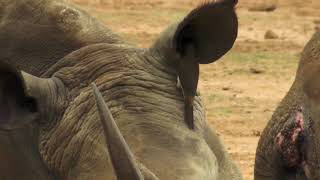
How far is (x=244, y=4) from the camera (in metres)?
24.6

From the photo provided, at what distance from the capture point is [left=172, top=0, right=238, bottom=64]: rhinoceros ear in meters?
5.42

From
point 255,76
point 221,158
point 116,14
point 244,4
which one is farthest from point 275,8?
point 221,158

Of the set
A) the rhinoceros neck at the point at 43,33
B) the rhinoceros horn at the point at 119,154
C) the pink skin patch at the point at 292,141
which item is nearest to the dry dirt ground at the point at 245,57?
the pink skin patch at the point at 292,141

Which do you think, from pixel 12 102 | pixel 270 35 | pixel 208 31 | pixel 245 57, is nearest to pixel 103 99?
pixel 12 102

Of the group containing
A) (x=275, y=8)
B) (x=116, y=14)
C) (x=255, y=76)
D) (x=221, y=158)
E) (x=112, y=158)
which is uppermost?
(x=112, y=158)

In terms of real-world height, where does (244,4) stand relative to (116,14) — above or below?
below

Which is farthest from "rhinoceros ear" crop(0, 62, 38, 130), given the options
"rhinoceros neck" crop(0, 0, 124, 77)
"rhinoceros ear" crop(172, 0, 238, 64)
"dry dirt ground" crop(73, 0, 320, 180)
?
"dry dirt ground" crop(73, 0, 320, 180)

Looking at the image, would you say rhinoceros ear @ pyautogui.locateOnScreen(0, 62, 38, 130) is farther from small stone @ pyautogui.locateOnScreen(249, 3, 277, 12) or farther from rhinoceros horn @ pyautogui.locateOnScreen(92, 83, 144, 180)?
small stone @ pyautogui.locateOnScreen(249, 3, 277, 12)

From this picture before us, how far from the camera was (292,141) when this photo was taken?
6141 mm

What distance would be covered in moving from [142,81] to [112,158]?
98 centimetres

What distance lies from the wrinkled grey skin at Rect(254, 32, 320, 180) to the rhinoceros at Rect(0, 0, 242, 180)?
41cm

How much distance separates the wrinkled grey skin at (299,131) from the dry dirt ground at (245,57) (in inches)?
166

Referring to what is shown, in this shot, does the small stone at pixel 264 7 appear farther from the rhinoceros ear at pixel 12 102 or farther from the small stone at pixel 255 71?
the rhinoceros ear at pixel 12 102

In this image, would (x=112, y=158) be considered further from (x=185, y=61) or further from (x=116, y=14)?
(x=116, y=14)
